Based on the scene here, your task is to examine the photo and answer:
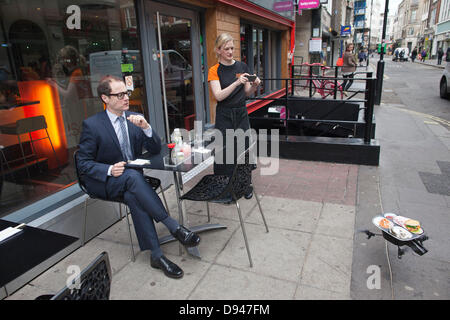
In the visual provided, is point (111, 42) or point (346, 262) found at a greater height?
point (111, 42)

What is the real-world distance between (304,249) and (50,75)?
3.26 m

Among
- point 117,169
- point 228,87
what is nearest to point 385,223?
point 228,87

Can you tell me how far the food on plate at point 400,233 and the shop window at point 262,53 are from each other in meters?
5.76

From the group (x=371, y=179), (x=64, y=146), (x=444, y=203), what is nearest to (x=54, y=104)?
(x=64, y=146)

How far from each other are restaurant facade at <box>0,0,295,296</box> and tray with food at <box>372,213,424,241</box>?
2721mm

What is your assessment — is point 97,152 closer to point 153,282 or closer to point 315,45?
point 153,282

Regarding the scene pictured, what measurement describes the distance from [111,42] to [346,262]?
3637mm

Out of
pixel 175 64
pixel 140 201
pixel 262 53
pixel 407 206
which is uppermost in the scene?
pixel 262 53

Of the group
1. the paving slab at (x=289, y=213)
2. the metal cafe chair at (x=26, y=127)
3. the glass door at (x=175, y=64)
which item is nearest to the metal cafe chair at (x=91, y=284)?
the paving slab at (x=289, y=213)

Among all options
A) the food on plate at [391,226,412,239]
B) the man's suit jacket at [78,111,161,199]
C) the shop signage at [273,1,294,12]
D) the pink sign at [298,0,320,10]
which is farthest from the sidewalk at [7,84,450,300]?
the pink sign at [298,0,320,10]

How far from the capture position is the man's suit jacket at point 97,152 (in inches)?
104

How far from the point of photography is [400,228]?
262cm

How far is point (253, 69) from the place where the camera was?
9.34m
